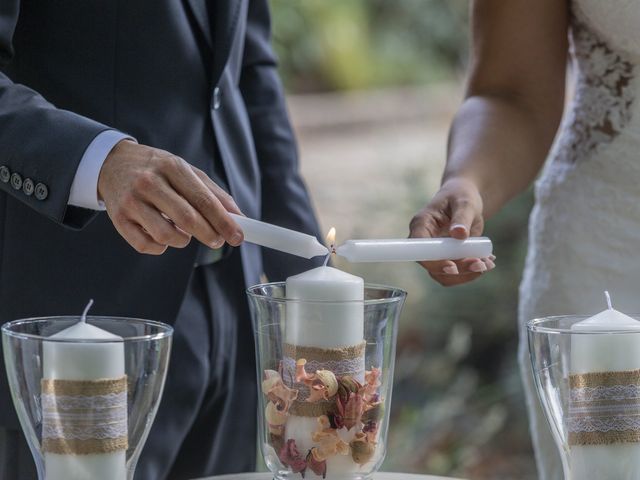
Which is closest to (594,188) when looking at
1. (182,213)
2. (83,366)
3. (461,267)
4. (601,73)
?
(601,73)

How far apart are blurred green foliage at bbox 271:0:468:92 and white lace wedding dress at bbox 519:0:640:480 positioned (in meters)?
4.57

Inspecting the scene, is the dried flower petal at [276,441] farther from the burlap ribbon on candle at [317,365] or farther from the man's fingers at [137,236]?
the man's fingers at [137,236]

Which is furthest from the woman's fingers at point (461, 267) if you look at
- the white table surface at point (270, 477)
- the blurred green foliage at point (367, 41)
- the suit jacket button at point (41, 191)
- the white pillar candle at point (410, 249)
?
the blurred green foliage at point (367, 41)

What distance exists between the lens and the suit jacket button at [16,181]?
1.30 metres

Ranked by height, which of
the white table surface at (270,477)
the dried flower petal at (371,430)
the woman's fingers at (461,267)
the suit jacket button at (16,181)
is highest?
the suit jacket button at (16,181)

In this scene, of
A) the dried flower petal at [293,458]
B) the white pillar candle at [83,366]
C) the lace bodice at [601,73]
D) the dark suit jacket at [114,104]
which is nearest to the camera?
the white pillar candle at [83,366]

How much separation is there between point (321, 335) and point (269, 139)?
0.80 metres

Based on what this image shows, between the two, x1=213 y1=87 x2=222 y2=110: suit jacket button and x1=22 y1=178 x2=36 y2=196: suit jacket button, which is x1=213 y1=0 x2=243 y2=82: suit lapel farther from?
x1=22 y1=178 x2=36 y2=196: suit jacket button

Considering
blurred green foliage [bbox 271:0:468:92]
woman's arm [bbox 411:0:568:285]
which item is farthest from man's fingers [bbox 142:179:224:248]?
blurred green foliage [bbox 271:0:468:92]

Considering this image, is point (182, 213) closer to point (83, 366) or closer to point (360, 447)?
point (83, 366)

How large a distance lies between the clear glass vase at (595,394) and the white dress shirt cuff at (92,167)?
0.49 metres

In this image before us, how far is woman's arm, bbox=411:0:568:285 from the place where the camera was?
1.74m

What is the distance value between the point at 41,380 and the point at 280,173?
875 millimetres

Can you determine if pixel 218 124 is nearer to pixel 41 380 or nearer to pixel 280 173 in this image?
pixel 280 173
